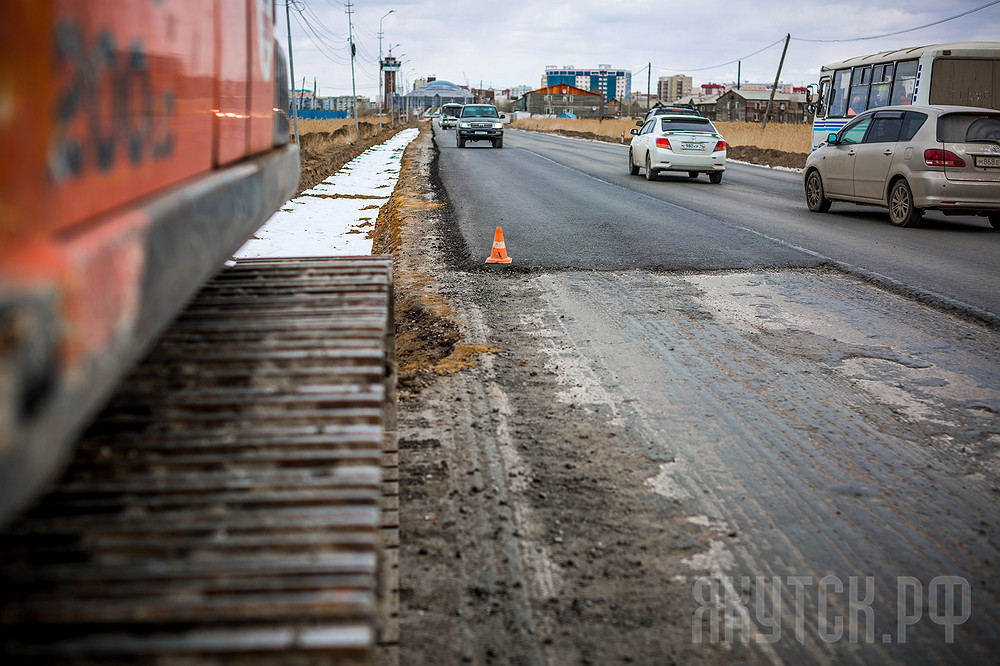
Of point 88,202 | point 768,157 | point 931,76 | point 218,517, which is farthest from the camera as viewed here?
point 768,157

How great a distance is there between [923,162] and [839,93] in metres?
11.3

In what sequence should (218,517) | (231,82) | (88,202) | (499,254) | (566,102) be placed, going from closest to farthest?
(88,202), (218,517), (231,82), (499,254), (566,102)

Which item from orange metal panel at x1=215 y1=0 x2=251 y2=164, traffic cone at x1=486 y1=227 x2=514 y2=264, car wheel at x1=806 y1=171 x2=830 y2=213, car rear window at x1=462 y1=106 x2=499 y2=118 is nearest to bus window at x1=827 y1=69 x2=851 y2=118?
car wheel at x1=806 y1=171 x2=830 y2=213

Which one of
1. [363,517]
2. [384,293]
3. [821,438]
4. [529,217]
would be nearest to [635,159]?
[529,217]

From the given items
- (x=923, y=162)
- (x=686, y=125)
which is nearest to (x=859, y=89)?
(x=686, y=125)

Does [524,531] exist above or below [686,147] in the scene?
below

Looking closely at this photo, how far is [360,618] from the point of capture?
149 cm

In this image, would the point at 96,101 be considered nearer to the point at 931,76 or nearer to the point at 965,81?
the point at 931,76

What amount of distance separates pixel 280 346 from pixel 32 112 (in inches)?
52.7

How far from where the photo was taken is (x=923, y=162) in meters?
12.0

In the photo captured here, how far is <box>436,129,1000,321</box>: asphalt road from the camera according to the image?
8.95 m

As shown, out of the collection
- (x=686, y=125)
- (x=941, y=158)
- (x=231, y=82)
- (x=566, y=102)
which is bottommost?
(x=231, y=82)

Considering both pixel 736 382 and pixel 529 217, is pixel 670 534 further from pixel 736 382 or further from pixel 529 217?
pixel 529 217

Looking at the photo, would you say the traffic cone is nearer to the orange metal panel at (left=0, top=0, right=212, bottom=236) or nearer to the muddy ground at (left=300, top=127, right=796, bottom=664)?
the muddy ground at (left=300, top=127, right=796, bottom=664)
